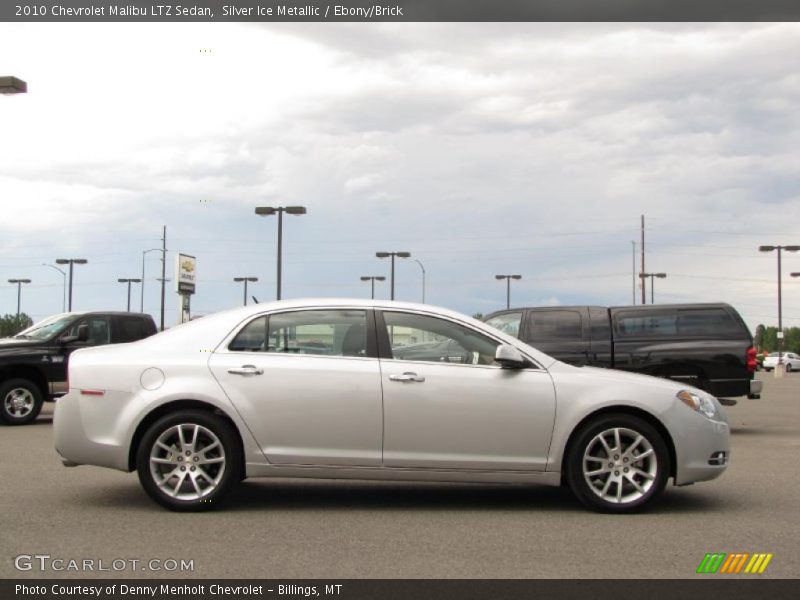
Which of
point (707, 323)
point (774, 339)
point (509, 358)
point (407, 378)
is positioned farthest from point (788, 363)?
point (774, 339)

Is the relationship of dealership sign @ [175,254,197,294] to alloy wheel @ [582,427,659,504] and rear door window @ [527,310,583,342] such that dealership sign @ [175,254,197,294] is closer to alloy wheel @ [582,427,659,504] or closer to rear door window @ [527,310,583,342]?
rear door window @ [527,310,583,342]

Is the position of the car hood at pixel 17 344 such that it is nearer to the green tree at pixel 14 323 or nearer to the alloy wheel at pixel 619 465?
the alloy wheel at pixel 619 465

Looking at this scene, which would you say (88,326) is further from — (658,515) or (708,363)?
(658,515)

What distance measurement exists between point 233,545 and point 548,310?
33.6ft

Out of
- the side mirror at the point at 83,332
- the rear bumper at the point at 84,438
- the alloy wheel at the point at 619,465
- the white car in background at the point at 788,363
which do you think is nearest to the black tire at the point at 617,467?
the alloy wheel at the point at 619,465

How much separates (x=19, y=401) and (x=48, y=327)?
1462mm

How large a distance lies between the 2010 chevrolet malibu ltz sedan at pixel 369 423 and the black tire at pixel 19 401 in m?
8.80

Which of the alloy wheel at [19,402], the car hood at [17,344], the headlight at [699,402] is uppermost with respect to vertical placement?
the car hood at [17,344]

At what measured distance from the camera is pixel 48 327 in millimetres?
16250

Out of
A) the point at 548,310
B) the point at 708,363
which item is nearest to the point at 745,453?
the point at 708,363

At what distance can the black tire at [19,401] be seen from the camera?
50.2 feet

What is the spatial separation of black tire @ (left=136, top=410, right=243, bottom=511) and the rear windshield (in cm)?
961

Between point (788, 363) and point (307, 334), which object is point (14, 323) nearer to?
point (788, 363)

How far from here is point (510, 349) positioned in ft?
23.7
